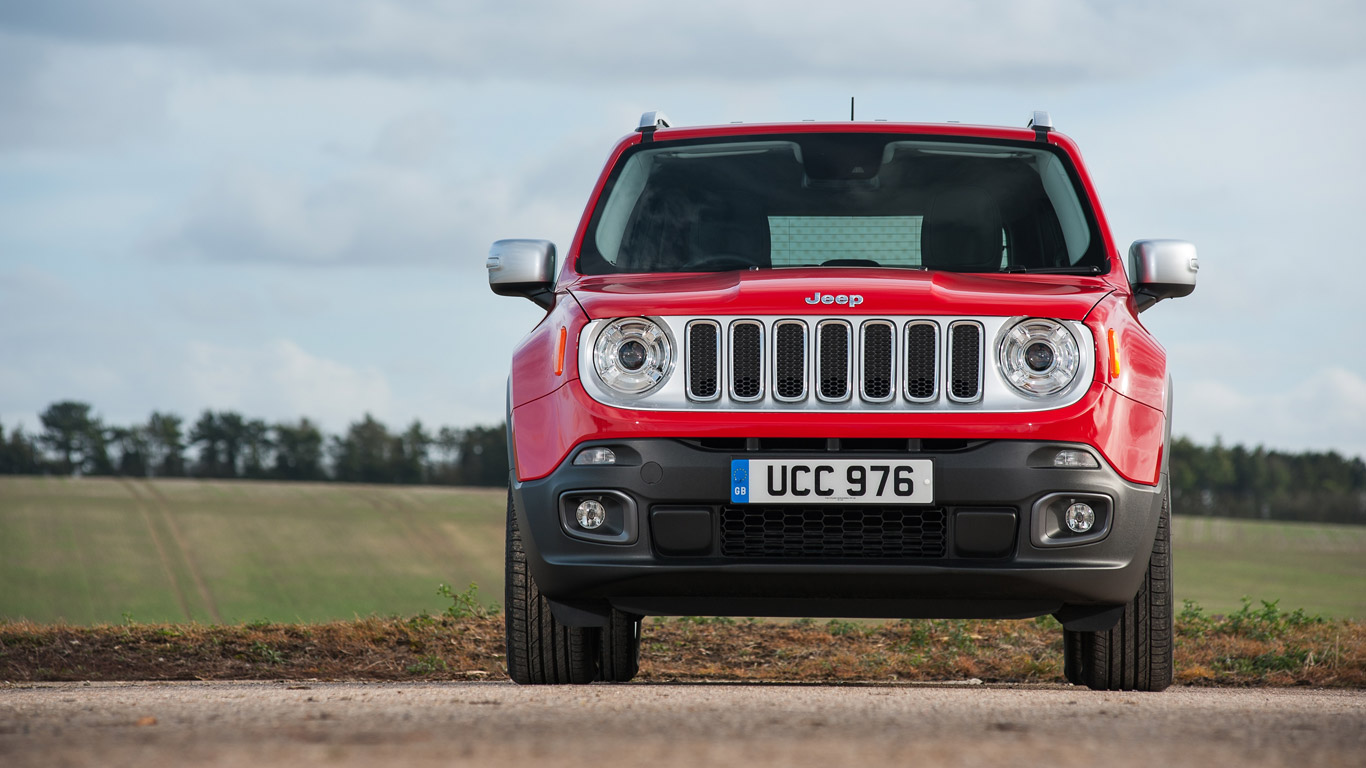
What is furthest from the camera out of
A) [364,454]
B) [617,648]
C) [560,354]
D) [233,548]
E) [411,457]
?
[364,454]

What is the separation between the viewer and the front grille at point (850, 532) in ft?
Result: 15.6

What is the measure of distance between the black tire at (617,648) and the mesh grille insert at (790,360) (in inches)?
63.2

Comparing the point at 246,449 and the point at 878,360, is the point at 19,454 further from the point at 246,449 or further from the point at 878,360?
the point at 878,360

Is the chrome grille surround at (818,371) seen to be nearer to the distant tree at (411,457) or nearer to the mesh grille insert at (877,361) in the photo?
the mesh grille insert at (877,361)

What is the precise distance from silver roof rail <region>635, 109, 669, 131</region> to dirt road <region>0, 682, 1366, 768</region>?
8.31ft

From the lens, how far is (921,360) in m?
4.82

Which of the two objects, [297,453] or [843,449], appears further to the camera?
[297,453]

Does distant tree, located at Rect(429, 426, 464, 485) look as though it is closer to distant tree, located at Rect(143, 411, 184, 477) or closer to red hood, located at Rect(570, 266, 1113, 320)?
distant tree, located at Rect(143, 411, 184, 477)

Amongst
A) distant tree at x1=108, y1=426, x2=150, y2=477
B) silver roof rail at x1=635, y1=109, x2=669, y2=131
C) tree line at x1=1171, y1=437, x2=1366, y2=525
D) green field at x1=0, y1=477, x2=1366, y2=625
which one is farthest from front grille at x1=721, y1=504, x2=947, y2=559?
tree line at x1=1171, y1=437, x2=1366, y2=525

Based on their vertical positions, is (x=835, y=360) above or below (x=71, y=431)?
above

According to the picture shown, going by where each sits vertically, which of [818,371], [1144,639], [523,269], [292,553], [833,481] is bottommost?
[292,553]

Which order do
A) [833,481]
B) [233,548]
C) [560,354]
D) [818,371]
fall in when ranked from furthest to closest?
[233,548] → [560,354] → [818,371] → [833,481]

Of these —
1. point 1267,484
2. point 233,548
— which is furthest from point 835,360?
point 1267,484

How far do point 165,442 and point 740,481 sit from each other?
105 m
